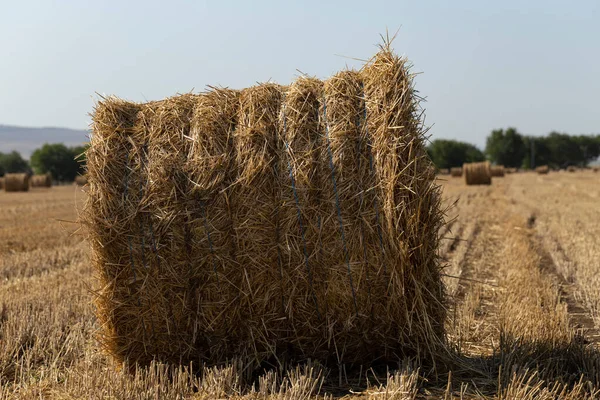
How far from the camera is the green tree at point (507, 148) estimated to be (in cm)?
9181

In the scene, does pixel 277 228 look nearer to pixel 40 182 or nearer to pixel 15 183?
pixel 15 183

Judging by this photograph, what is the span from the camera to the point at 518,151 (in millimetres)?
92875

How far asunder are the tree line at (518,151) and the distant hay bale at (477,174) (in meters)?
61.5

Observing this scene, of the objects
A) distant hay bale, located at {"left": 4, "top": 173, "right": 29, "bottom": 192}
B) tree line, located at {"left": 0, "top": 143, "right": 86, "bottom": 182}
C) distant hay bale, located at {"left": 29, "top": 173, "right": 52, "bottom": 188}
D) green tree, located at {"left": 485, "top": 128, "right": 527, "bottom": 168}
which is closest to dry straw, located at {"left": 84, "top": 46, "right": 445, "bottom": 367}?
distant hay bale, located at {"left": 4, "top": 173, "right": 29, "bottom": 192}

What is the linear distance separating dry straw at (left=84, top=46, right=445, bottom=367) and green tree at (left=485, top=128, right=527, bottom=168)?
92.0 m

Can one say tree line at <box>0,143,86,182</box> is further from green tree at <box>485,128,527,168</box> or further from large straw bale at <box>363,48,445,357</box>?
large straw bale at <box>363,48,445,357</box>

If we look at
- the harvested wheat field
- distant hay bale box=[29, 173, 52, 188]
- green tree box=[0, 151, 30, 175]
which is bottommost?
the harvested wheat field

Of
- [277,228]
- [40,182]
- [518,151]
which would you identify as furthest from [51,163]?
[277,228]

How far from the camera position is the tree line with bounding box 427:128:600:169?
9106 centimetres

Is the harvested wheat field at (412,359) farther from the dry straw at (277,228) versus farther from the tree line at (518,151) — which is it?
the tree line at (518,151)

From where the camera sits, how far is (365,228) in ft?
13.8

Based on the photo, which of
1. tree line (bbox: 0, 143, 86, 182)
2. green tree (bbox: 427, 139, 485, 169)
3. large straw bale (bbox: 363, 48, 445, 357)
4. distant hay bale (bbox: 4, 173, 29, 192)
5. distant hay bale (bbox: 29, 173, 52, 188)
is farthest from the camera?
green tree (bbox: 427, 139, 485, 169)

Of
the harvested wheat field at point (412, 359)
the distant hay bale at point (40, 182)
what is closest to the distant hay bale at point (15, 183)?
the distant hay bale at point (40, 182)

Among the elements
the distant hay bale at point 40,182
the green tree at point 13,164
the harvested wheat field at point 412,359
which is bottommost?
the harvested wheat field at point 412,359
